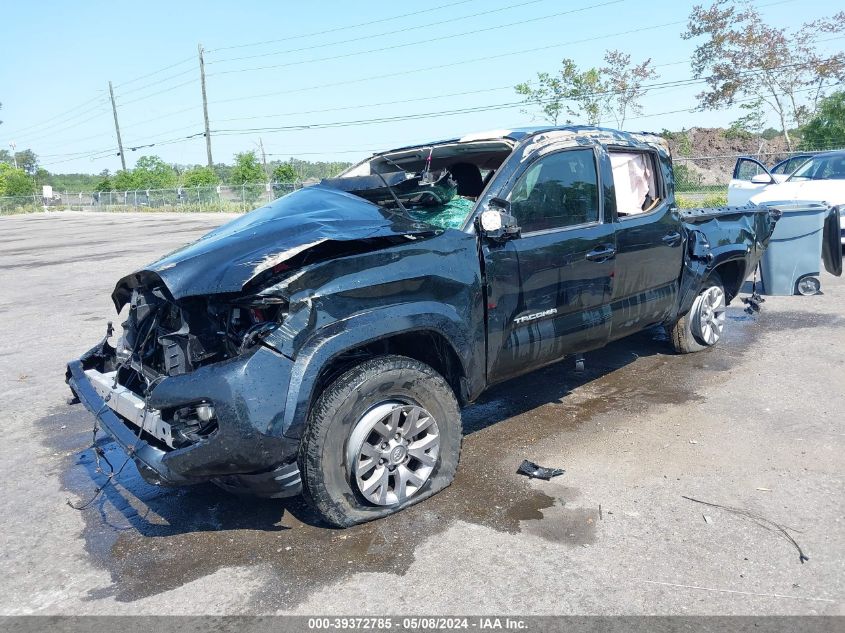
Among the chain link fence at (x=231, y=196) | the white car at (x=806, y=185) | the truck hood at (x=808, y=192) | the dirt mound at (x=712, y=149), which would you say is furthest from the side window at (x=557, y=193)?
the dirt mound at (x=712, y=149)

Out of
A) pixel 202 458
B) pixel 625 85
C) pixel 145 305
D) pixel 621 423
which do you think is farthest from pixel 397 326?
pixel 625 85

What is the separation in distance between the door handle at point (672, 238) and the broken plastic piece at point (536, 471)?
2.10m

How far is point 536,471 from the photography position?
4.07 m

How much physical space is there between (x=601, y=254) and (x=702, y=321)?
221 centimetres

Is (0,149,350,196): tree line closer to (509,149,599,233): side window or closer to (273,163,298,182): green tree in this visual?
(273,163,298,182): green tree

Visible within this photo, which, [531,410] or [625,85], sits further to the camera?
[625,85]

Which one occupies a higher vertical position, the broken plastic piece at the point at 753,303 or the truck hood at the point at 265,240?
the truck hood at the point at 265,240

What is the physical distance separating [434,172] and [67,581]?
3335 mm

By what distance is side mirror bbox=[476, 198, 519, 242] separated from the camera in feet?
12.4

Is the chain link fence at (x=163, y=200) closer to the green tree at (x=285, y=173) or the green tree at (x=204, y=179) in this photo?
the green tree at (x=204, y=179)

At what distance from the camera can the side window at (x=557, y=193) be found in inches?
167

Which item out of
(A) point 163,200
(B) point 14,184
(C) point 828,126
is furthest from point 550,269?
(B) point 14,184

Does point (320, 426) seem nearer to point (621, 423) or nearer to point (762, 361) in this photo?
point (621, 423)

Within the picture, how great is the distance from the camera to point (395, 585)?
3020 mm
